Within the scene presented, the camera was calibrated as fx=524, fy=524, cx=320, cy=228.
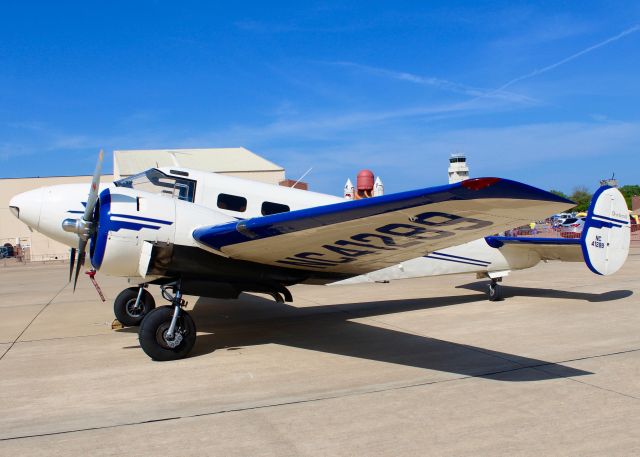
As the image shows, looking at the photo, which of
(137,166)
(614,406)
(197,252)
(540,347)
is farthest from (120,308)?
(137,166)

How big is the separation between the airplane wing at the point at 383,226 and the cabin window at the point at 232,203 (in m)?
1.27

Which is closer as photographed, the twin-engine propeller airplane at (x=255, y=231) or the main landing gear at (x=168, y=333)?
the twin-engine propeller airplane at (x=255, y=231)

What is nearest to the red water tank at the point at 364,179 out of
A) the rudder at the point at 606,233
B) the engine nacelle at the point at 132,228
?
the rudder at the point at 606,233

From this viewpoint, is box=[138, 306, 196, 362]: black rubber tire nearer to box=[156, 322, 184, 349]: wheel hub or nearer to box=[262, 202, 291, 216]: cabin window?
box=[156, 322, 184, 349]: wheel hub

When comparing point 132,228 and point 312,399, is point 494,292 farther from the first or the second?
point 132,228

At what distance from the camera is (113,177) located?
4622 centimetres

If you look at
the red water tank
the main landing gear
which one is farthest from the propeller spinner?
the red water tank

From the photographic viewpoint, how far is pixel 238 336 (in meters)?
8.20

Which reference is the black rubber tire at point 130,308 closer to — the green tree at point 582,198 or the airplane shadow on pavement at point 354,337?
the airplane shadow on pavement at point 354,337

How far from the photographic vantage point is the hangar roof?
44.3 metres

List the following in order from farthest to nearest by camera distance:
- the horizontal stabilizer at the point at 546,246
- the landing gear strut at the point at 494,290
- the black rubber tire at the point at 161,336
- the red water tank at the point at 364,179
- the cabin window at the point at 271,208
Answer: the red water tank at the point at 364,179 → the landing gear strut at the point at 494,290 → the horizontal stabilizer at the point at 546,246 → the cabin window at the point at 271,208 → the black rubber tire at the point at 161,336

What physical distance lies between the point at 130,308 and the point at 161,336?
293 centimetres

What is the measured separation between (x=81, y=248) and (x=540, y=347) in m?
6.17

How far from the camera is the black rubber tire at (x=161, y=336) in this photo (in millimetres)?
6527
